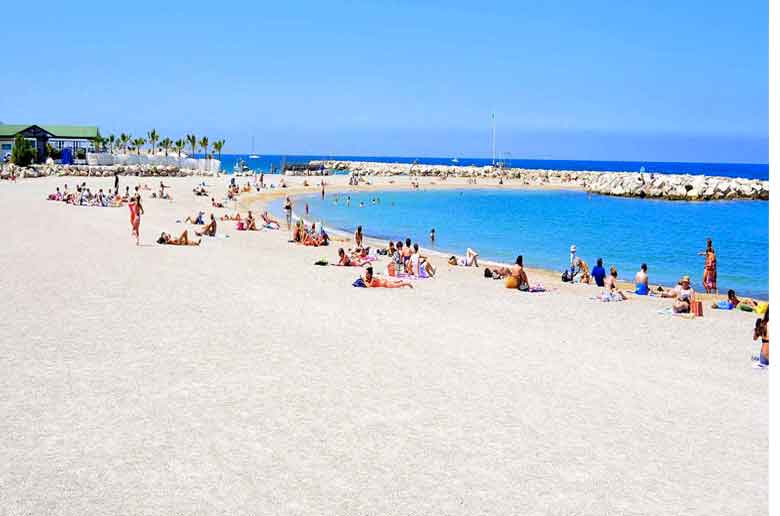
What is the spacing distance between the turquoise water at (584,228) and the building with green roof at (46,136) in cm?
3169

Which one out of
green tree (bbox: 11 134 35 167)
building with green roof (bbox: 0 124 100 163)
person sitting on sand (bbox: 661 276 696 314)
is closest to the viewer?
person sitting on sand (bbox: 661 276 696 314)

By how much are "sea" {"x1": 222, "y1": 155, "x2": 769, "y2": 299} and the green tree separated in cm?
2888

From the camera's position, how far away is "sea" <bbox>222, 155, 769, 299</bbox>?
2722 cm

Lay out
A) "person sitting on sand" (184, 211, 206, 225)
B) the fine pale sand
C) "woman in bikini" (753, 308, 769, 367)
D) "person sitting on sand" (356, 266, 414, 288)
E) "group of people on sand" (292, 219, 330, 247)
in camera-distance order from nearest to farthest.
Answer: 1. the fine pale sand
2. "woman in bikini" (753, 308, 769, 367)
3. "person sitting on sand" (356, 266, 414, 288)
4. "group of people on sand" (292, 219, 330, 247)
5. "person sitting on sand" (184, 211, 206, 225)

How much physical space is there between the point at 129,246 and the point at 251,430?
55.3ft

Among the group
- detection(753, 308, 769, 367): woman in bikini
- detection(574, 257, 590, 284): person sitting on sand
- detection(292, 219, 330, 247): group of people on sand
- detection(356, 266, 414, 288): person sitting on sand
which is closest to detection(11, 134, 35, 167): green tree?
detection(292, 219, 330, 247): group of people on sand

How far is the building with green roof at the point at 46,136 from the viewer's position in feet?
242

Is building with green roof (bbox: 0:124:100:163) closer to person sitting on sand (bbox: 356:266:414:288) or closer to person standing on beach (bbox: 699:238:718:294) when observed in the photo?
person sitting on sand (bbox: 356:266:414:288)

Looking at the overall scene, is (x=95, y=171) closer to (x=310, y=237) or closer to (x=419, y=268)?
(x=310, y=237)

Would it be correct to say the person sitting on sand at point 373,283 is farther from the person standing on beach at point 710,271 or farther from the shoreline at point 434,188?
the person standing on beach at point 710,271

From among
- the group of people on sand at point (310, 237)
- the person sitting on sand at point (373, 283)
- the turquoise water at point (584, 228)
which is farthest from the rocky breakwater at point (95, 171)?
the person sitting on sand at point (373, 283)

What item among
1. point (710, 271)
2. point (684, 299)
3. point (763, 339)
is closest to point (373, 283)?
point (684, 299)

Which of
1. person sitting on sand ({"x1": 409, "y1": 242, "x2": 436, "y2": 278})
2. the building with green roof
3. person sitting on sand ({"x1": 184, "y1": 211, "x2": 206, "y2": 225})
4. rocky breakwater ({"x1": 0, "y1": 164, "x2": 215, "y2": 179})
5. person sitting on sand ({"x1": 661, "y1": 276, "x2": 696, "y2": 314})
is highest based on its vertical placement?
the building with green roof

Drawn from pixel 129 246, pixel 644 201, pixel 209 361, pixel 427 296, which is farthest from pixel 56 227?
pixel 644 201
